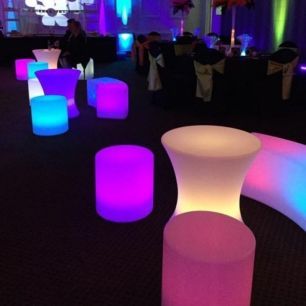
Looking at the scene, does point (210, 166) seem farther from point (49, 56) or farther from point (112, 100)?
point (49, 56)

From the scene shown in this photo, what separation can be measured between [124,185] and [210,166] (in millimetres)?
639

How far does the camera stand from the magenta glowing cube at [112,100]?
16.4ft

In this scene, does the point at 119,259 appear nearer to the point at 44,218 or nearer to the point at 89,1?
the point at 44,218

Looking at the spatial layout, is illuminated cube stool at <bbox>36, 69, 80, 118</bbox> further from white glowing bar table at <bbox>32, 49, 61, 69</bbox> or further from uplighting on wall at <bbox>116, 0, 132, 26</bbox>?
uplighting on wall at <bbox>116, 0, 132, 26</bbox>

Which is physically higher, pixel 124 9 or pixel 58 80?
pixel 124 9

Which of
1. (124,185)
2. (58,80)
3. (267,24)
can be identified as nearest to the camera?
(124,185)

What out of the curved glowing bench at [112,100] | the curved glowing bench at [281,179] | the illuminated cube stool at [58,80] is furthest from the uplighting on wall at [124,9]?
the curved glowing bench at [281,179]

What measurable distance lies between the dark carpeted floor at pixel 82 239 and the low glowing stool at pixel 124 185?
0.07 m

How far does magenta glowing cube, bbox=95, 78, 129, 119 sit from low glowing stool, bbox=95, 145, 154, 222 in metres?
2.48

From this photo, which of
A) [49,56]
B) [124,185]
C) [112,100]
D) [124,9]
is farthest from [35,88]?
[124,9]

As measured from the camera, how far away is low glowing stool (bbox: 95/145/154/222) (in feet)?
8.01

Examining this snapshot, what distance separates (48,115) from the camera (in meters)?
4.22

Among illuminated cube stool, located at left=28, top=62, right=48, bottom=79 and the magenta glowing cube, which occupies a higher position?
illuminated cube stool, located at left=28, top=62, right=48, bottom=79

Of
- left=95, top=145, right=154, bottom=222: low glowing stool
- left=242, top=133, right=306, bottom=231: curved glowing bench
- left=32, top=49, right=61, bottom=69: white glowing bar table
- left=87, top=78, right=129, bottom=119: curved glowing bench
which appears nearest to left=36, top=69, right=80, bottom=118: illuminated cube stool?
left=87, top=78, right=129, bottom=119: curved glowing bench
